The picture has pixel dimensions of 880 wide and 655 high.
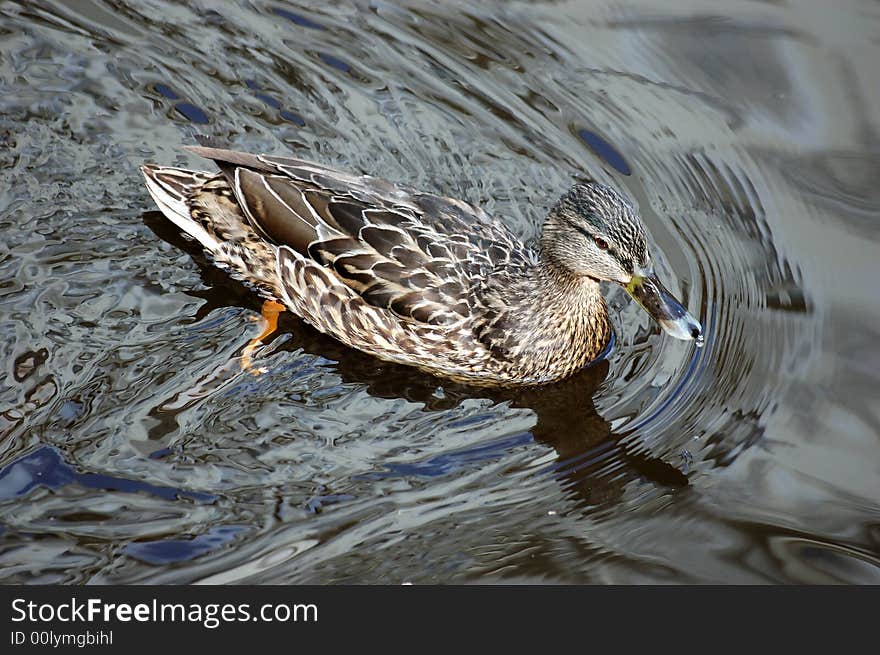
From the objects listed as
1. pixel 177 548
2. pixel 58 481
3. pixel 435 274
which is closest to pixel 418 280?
pixel 435 274

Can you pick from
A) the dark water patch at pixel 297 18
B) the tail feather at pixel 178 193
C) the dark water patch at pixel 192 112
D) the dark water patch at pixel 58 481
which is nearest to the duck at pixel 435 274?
the tail feather at pixel 178 193

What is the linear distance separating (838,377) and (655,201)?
84.4 inches

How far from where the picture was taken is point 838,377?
302 inches

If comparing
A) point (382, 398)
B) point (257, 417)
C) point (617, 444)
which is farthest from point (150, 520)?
point (617, 444)

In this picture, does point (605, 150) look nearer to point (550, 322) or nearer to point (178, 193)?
point (550, 322)

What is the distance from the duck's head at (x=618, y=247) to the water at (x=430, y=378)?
1.85 feet

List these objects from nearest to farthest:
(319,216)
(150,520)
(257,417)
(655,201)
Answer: (150,520) < (257,417) < (319,216) < (655,201)

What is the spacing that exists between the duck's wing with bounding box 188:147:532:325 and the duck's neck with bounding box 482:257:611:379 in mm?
242

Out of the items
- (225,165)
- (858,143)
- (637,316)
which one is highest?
(858,143)

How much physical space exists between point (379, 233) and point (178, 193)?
1.72 metres

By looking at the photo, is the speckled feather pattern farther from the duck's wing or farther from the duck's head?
the duck's head

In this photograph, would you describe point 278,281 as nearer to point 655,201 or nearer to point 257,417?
point 257,417

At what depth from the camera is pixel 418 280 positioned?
25.3 ft

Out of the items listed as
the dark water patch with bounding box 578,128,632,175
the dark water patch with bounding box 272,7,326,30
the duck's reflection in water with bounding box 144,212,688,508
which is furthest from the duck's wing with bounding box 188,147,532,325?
the dark water patch with bounding box 272,7,326,30
